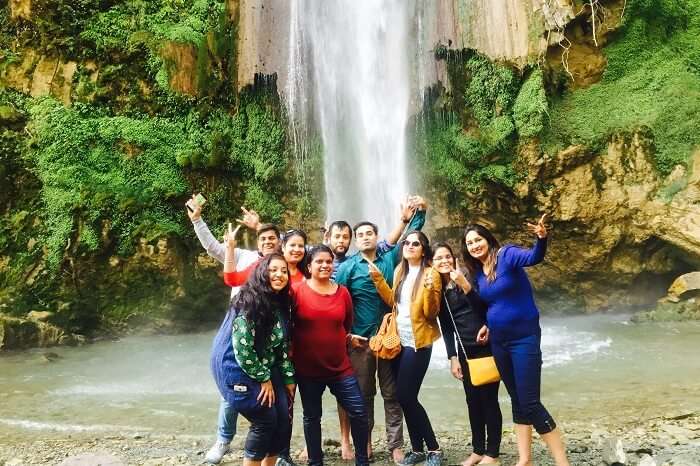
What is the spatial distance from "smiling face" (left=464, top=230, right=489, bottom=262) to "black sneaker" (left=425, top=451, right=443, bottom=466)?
1313 mm

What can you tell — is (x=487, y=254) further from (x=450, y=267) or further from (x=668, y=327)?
(x=668, y=327)

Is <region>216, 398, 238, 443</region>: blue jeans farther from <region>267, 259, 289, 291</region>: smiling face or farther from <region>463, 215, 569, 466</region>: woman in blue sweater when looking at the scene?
<region>463, 215, 569, 466</region>: woman in blue sweater

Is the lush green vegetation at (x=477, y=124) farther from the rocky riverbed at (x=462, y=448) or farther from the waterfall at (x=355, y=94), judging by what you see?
the rocky riverbed at (x=462, y=448)

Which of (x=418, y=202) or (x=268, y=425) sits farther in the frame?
(x=418, y=202)

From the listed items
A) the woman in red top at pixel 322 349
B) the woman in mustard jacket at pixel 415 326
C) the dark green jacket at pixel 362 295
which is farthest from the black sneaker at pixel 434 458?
the dark green jacket at pixel 362 295

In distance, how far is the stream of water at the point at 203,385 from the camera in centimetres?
555

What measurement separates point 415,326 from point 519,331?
2.22 ft

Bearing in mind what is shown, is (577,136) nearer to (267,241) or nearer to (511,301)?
(511,301)

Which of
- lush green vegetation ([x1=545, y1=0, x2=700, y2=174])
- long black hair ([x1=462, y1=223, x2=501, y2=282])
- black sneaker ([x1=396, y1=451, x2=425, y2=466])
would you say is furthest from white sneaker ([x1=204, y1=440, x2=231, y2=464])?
lush green vegetation ([x1=545, y1=0, x2=700, y2=174])

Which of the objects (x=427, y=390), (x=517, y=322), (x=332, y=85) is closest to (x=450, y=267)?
(x=517, y=322)

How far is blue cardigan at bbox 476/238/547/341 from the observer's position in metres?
3.54

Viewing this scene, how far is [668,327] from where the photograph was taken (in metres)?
9.77

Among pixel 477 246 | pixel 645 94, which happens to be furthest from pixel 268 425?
pixel 645 94

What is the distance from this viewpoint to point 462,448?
4383mm
